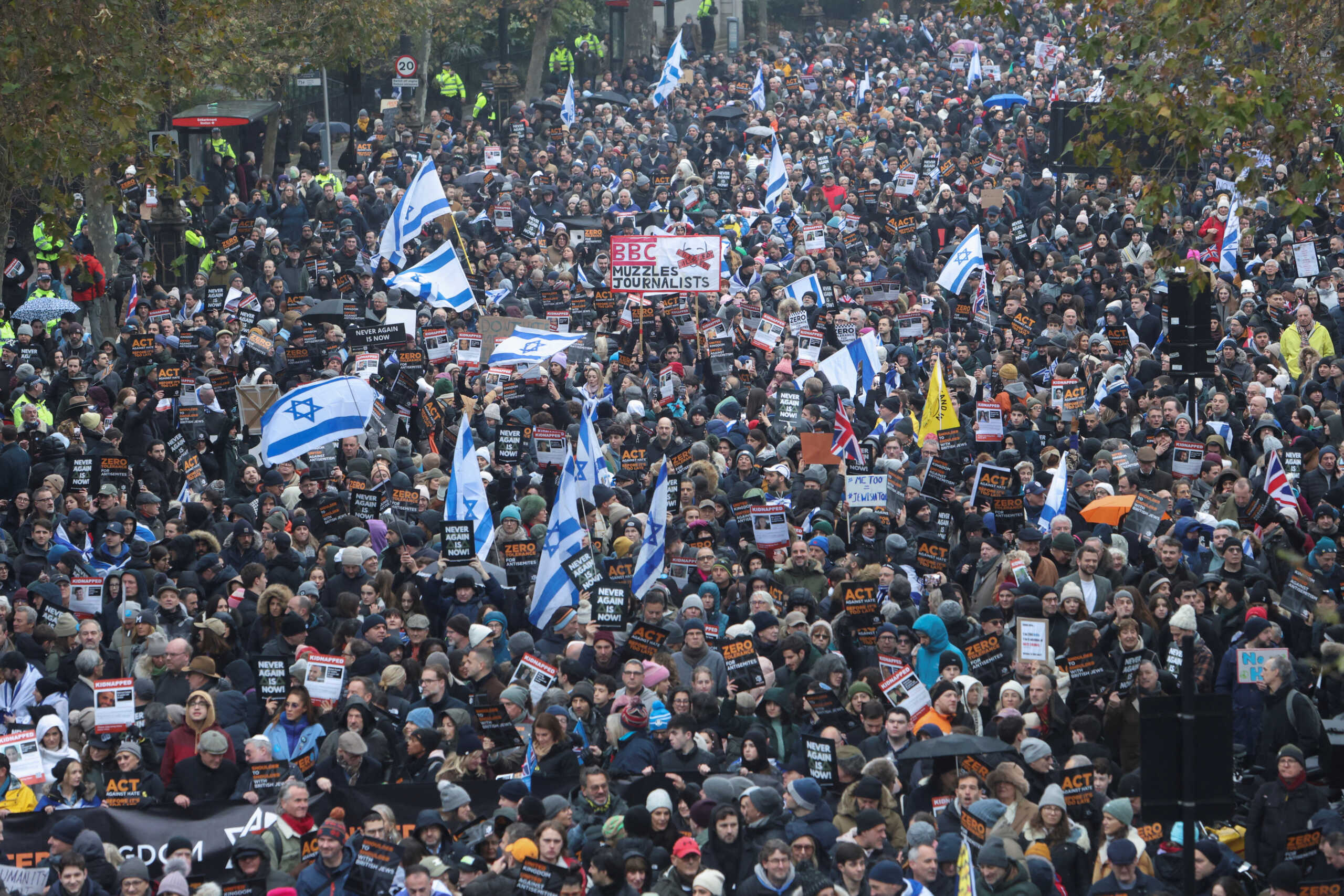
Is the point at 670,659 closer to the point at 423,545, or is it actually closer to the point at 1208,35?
the point at 423,545

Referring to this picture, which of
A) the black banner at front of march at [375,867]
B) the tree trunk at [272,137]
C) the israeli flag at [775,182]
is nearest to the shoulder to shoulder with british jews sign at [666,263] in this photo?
the israeli flag at [775,182]

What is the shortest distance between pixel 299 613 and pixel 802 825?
4.69 metres

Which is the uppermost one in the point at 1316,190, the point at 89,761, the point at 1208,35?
→ the point at 1208,35

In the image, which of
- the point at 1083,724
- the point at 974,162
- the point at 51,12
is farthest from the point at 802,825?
the point at 974,162

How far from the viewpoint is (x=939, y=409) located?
56.2 feet

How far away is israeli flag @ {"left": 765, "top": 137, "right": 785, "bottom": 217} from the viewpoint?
92.4 feet

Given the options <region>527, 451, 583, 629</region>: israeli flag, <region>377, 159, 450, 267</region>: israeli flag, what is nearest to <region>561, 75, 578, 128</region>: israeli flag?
<region>377, 159, 450, 267</region>: israeli flag

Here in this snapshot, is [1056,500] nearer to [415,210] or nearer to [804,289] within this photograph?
[804,289]

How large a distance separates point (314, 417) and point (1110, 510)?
22.9ft

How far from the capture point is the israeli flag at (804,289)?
22031 mm

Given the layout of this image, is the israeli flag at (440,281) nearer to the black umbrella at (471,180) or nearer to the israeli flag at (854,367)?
the israeli flag at (854,367)

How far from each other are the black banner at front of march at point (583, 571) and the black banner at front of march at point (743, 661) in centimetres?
185

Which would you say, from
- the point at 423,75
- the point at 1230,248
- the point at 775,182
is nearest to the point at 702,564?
the point at 1230,248

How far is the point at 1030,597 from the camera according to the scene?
12.4 meters
